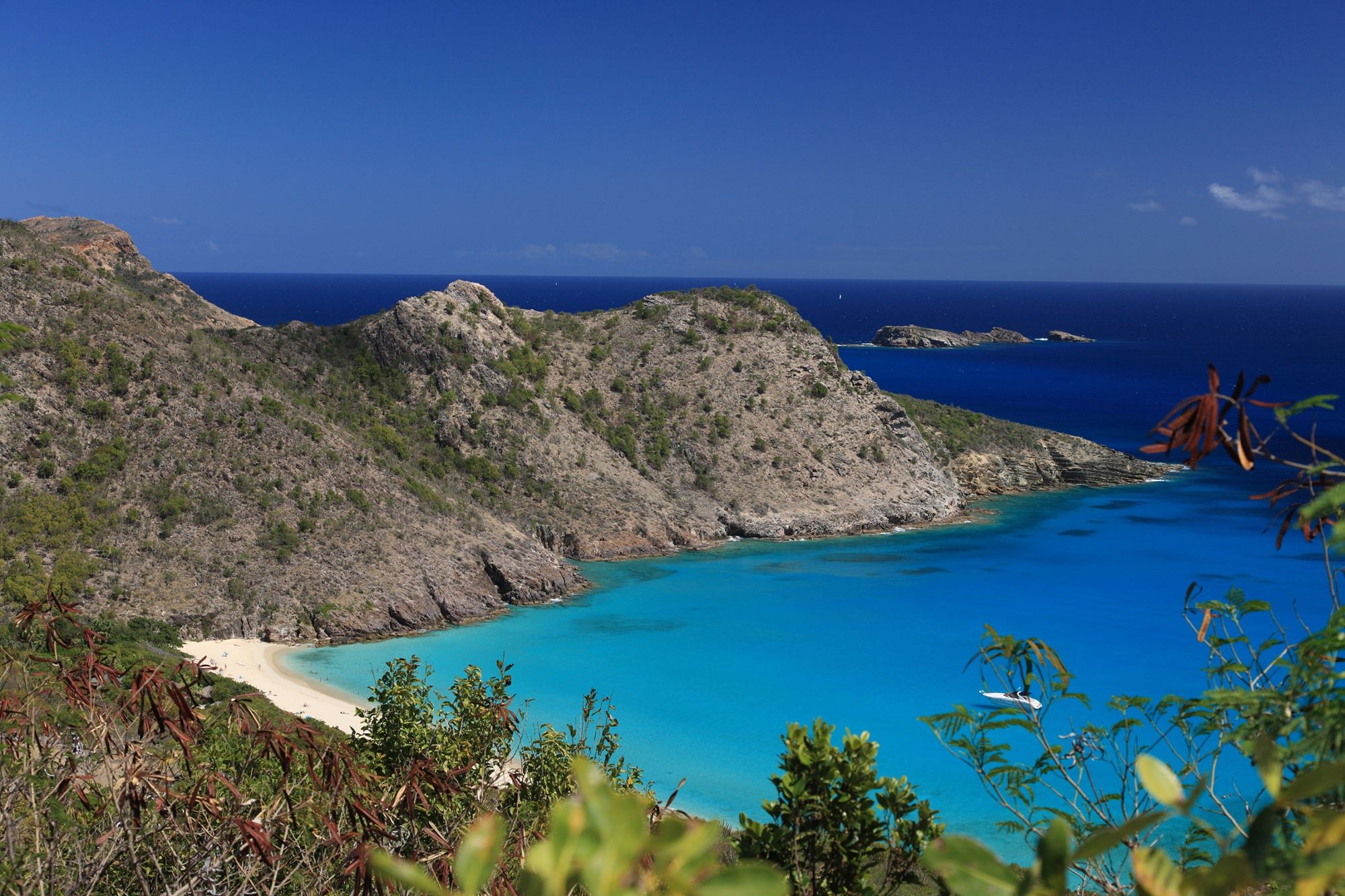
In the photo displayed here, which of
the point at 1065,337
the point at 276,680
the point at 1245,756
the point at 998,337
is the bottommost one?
the point at 276,680

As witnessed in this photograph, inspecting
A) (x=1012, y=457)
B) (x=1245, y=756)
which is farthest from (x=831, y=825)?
(x=1012, y=457)

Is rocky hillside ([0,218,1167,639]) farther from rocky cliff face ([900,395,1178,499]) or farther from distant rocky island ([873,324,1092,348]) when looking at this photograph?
distant rocky island ([873,324,1092,348])

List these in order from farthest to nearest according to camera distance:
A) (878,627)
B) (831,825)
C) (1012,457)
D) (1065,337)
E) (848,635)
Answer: (1065,337), (1012,457), (878,627), (848,635), (831,825)

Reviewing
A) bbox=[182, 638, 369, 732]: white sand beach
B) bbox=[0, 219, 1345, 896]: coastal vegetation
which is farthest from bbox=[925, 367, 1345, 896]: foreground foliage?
bbox=[182, 638, 369, 732]: white sand beach

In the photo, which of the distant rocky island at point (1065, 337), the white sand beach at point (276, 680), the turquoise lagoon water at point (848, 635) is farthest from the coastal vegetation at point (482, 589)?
the distant rocky island at point (1065, 337)

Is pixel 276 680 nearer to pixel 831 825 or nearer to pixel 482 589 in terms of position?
pixel 482 589

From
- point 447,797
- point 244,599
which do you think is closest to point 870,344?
point 244,599

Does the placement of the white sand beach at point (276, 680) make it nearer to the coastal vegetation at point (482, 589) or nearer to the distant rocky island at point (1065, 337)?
the coastal vegetation at point (482, 589)
